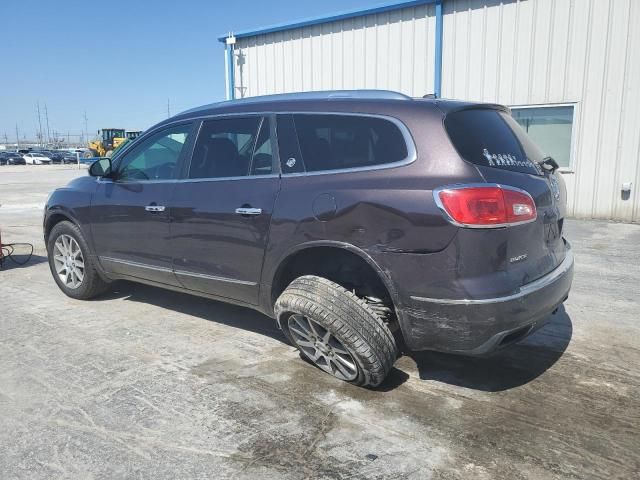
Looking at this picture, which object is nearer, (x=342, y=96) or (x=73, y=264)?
(x=342, y=96)

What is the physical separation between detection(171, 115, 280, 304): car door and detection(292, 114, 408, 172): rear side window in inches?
11.6

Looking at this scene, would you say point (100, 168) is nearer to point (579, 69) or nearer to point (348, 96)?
point (348, 96)

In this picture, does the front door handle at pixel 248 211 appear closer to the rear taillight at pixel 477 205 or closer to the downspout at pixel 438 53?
the rear taillight at pixel 477 205

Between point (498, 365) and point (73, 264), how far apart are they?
408 centimetres

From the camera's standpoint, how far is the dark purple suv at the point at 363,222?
9.37 feet

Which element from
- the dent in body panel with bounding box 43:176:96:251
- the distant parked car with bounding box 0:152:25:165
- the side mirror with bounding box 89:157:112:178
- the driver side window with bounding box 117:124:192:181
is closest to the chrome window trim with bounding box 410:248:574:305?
the driver side window with bounding box 117:124:192:181

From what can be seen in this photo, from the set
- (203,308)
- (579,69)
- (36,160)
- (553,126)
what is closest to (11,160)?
(36,160)

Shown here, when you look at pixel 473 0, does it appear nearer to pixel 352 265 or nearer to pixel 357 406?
pixel 352 265

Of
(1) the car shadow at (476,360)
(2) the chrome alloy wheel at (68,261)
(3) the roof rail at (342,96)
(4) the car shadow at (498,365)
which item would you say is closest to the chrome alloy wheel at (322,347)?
(1) the car shadow at (476,360)

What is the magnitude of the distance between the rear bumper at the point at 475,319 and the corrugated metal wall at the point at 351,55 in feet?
31.1

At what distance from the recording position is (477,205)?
2795 mm

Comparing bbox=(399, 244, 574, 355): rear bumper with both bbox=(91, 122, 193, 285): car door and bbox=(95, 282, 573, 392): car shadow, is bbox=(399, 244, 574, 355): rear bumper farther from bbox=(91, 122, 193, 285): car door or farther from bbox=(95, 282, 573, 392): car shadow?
bbox=(91, 122, 193, 285): car door

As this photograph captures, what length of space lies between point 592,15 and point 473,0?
2.32 metres

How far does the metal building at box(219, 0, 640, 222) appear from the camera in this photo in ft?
32.5
